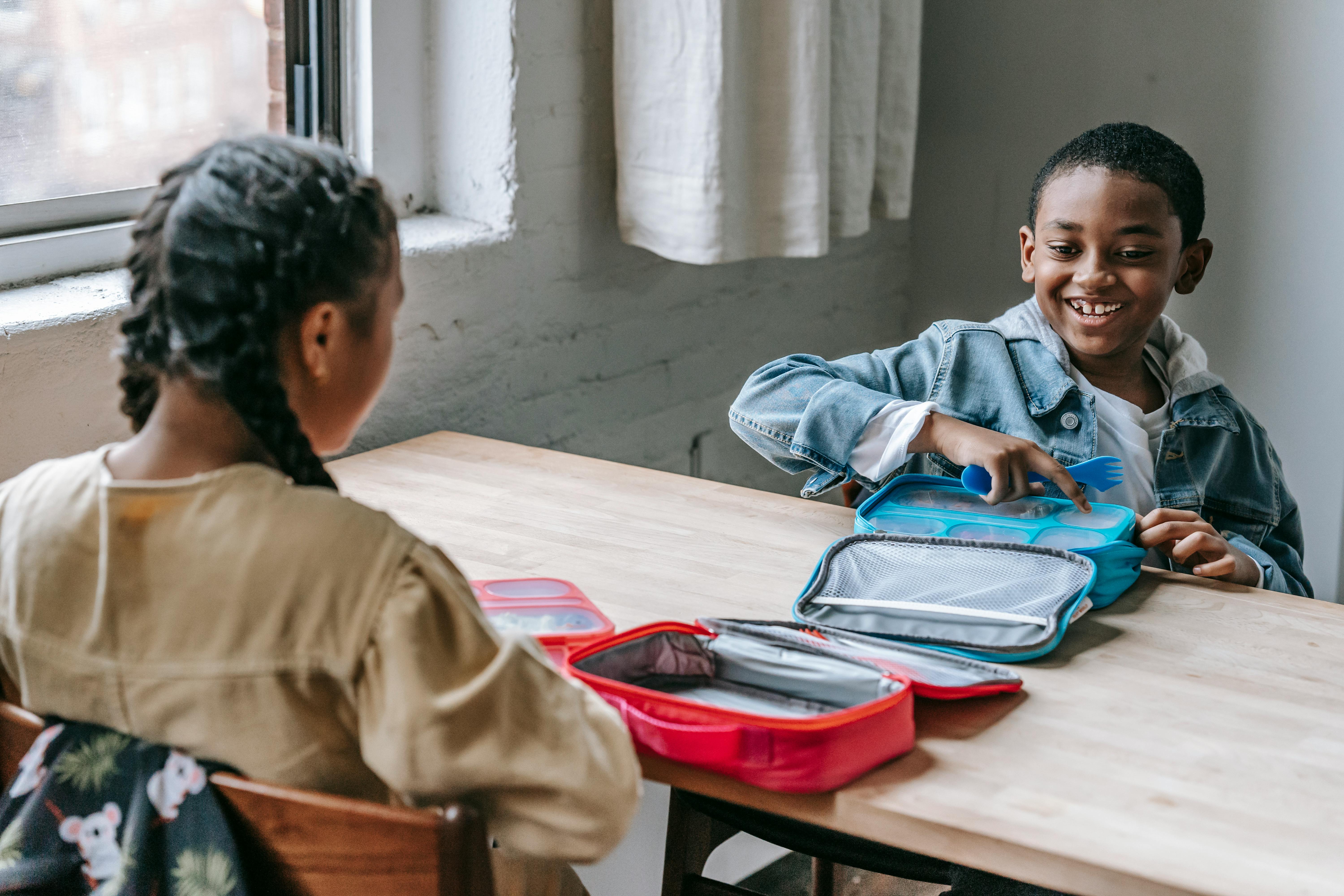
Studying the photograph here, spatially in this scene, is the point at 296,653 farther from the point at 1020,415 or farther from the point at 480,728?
the point at 1020,415

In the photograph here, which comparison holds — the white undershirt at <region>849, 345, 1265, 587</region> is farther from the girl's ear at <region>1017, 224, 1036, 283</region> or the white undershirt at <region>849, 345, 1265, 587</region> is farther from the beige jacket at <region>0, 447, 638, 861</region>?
the beige jacket at <region>0, 447, 638, 861</region>

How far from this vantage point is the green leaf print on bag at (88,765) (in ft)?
2.33

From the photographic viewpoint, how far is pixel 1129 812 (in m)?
0.81

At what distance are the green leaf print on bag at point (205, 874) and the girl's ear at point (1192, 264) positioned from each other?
1256 millimetres

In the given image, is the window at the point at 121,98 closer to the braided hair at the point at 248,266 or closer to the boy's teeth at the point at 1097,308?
the braided hair at the point at 248,266

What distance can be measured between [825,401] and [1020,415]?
0.24m

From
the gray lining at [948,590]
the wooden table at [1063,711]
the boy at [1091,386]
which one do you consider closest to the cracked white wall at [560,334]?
the wooden table at [1063,711]

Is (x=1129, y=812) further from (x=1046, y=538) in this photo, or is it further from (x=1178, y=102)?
(x=1178, y=102)

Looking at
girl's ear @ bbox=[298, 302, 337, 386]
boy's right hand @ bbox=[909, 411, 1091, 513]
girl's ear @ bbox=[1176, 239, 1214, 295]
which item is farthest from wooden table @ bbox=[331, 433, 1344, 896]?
girl's ear @ bbox=[1176, 239, 1214, 295]

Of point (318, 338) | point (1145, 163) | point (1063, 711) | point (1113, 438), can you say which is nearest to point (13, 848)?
point (318, 338)

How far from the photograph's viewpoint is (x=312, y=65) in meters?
1.71

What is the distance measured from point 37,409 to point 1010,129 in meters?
1.83

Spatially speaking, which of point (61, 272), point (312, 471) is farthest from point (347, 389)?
point (61, 272)

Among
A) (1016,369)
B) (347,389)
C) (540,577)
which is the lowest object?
(540,577)
